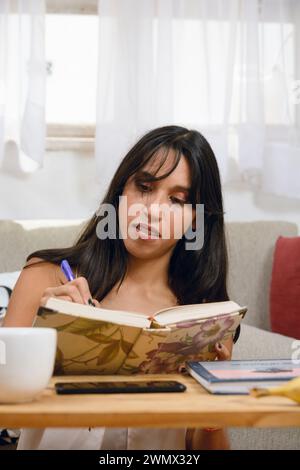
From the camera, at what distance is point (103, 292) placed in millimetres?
1435

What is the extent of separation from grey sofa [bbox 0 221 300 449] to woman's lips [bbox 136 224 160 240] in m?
0.62

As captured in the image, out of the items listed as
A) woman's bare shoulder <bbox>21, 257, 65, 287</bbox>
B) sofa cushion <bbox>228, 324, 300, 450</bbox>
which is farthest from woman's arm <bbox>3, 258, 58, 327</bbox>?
sofa cushion <bbox>228, 324, 300, 450</bbox>

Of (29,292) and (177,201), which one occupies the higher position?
(177,201)

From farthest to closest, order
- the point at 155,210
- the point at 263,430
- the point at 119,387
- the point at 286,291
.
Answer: the point at 286,291 → the point at 263,430 → the point at 155,210 → the point at 119,387

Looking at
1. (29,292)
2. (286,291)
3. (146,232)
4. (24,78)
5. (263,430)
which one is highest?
(24,78)

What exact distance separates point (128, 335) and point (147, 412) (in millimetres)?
199

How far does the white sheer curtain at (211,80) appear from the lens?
2.58m

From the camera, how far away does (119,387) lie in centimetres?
88

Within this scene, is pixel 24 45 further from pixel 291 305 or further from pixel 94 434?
pixel 94 434

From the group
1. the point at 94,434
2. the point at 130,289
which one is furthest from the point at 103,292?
the point at 94,434

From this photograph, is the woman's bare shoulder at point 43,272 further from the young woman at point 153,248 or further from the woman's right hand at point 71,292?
the woman's right hand at point 71,292

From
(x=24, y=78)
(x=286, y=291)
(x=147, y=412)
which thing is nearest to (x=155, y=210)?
(x=147, y=412)

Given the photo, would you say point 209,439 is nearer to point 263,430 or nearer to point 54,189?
point 263,430

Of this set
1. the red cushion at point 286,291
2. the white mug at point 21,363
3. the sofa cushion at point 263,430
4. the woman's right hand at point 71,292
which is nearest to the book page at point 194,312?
the woman's right hand at point 71,292
